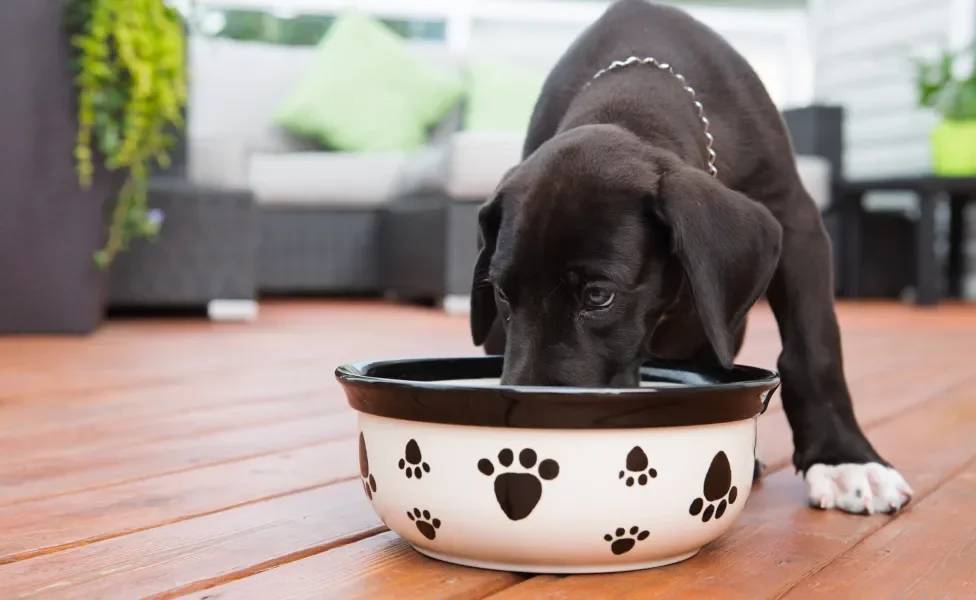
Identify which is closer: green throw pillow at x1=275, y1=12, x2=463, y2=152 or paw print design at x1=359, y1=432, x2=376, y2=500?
paw print design at x1=359, y1=432, x2=376, y2=500

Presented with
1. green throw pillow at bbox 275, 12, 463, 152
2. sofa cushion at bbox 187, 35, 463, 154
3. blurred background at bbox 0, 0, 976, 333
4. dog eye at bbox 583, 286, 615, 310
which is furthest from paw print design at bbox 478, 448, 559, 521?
sofa cushion at bbox 187, 35, 463, 154

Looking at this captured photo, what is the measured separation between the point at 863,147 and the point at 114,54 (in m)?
5.25

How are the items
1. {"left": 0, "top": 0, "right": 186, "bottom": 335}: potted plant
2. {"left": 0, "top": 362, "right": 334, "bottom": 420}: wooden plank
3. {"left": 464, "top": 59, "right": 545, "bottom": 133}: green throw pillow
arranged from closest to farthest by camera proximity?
{"left": 0, "top": 362, "right": 334, "bottom": 420}: wooden plank → {"left": 0, "top": 0, "right": 186, "bottom": 335}: potted plant → {"left": 464, "top": 59, "right": 545, "bottom": 133}: green throw pillow

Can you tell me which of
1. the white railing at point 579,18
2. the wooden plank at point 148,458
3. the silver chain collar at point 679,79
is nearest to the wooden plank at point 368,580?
the wooden plank at point 148,458

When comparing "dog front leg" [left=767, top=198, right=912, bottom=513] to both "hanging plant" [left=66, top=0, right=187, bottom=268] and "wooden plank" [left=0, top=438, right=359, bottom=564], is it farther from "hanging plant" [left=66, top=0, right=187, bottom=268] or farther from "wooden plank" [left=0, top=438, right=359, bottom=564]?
"hanging plant" [left=66, top=0, right=187, bottom=268]

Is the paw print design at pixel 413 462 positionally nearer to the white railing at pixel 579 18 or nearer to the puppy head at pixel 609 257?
the puppy head at pixel 609 257

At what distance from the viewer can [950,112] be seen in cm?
584

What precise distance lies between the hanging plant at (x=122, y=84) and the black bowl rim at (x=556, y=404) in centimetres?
243

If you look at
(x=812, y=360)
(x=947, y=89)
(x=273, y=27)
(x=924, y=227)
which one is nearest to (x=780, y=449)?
(x=812, y=360)

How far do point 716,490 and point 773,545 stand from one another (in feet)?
0.50

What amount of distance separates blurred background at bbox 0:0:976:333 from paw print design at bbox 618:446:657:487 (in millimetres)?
1439

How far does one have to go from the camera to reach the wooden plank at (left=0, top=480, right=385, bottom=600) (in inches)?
38.8

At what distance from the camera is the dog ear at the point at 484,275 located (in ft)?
4.51

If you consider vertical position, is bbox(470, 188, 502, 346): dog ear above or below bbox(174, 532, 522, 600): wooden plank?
above
